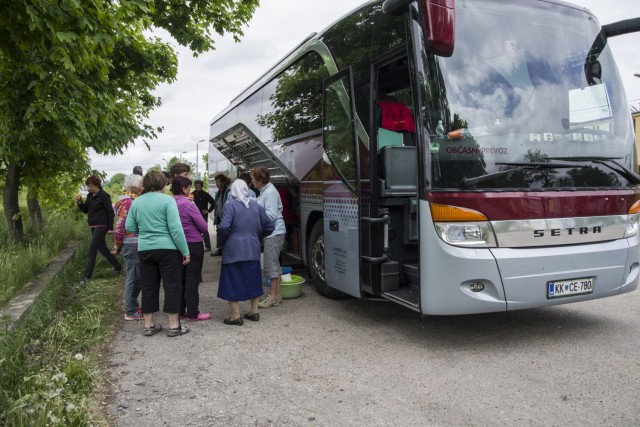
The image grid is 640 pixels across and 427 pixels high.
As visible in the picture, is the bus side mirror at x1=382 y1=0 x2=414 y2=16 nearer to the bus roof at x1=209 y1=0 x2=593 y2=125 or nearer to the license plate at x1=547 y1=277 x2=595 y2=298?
the bus roof at x1=209 y1=0 x2=593 y2=125

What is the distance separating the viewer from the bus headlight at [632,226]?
5047mm

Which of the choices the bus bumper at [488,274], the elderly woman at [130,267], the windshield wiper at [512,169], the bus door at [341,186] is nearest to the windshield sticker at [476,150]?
the windshield wiper at [512,169]

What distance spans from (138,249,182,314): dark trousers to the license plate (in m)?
3.57

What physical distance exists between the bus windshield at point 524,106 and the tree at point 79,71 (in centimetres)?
297

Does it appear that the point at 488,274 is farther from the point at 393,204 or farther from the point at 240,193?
the point at 240,193

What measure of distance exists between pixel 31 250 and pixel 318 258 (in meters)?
4.73

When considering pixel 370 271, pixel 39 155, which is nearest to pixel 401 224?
pixel 370 271

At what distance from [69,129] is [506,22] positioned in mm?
5953

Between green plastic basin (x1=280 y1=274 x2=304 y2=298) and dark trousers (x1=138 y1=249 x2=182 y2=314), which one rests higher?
dark trousers (x1=138 y1=249 x2=182 y2=314)

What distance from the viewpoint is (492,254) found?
4.43m

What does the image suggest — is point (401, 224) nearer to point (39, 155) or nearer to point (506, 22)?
point (506, 22)

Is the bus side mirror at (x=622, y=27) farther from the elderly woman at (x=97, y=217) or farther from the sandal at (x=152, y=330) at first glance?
the elderly woman at (x=97, y=217)

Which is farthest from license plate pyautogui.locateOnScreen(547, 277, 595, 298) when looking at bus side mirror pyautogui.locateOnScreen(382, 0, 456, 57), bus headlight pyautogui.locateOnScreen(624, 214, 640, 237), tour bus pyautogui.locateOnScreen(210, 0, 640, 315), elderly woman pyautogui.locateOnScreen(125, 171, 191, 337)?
elderly woman pyautogui.locateOnScreen(125, 171, 191, 337)

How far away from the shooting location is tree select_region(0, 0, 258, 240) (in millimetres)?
4145
